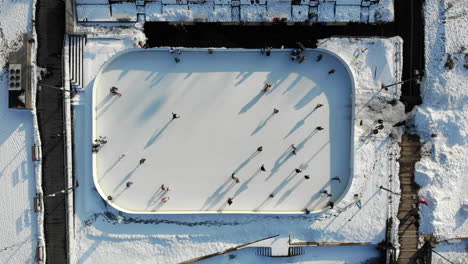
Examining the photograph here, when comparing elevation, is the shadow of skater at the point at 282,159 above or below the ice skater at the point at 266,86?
below

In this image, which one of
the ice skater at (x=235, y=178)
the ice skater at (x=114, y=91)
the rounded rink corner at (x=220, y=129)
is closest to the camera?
the ice skater at (x=114, y=91)

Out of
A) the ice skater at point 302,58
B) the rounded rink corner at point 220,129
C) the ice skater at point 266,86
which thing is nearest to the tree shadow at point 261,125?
the rounded rink corner at point 220,129

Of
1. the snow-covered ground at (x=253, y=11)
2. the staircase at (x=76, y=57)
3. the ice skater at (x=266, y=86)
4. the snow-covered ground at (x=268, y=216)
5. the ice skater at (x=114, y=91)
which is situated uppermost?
the snow-covered ground at (x=253, y=11)

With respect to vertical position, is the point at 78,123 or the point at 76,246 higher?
the point at 78,123

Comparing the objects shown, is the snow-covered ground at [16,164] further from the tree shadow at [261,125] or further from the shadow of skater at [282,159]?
the shadow of skater at [282,159]

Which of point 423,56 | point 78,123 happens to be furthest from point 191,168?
point 423,56

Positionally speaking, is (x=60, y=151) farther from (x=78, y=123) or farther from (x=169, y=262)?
(x=169, y=262)
